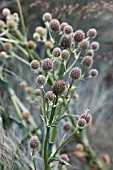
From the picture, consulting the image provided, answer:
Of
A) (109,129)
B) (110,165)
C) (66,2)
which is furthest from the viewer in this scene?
(109,129)

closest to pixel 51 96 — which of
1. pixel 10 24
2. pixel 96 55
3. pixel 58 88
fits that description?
pixel 58 88

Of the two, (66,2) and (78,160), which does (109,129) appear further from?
(66,2)

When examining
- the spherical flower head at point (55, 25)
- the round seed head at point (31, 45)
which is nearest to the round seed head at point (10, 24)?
the round seed head at point (31, 45)

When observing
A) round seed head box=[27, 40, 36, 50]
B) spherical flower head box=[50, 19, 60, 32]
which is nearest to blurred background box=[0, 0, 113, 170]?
round seed head box=[27, 40, 36, 50]

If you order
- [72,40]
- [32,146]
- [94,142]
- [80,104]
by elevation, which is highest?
[80,104]

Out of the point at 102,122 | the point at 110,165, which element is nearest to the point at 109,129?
the point at 102,122

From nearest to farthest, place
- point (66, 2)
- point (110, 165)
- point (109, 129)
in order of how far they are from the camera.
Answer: point (66, 2) → point (110, 165) → point (109, 129)

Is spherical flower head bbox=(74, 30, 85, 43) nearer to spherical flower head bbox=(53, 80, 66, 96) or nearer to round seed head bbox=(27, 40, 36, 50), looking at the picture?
spherical flower head bbox=(53, 80, 66, 96)

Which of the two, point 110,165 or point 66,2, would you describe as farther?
point 110,165
